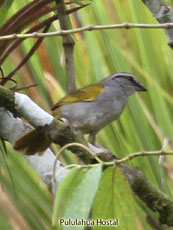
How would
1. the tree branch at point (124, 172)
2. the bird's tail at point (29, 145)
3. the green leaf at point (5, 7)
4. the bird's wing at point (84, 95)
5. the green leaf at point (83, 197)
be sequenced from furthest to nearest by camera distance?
1. the bird's wing at point (84, 95)
2. the green leaf at point (5, 7)
3. the bird's tail at point (29, 145)
4. the tree branch at point (124, 172)
5. the green leaf at point (83, 197)

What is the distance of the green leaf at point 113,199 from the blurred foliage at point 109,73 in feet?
2.29

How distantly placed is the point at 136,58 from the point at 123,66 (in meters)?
0.05

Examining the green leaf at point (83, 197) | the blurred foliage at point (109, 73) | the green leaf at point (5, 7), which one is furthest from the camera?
the blurred foliage at point (109, 73)

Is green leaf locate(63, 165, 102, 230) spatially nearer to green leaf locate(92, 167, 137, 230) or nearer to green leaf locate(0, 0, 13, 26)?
green leaf locate(92, 167, 137, 230)

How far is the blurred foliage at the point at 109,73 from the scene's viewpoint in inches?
64.7

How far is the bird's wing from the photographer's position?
1799 millimetres

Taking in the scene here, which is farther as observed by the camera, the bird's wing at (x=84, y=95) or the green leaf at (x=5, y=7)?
the bird's wing at (x=84, y=95)


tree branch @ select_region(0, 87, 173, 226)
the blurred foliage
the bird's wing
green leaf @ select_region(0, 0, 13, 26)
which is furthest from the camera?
the bird's wing

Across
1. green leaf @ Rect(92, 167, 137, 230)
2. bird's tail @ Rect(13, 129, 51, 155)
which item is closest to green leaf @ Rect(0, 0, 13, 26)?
bird's tail @ Rect(13, 129, 51, 155)

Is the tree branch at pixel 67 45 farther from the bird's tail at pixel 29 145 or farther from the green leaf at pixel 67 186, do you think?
the green leaf at pixel 67 186

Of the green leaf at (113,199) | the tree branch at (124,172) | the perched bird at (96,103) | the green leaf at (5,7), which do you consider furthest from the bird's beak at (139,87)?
the green leaf at (113,199)

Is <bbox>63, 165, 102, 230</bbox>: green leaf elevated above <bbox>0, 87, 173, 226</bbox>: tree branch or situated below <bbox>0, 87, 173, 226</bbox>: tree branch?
above

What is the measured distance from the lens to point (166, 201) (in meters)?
1.13

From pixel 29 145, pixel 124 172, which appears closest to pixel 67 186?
pixel 124 172
